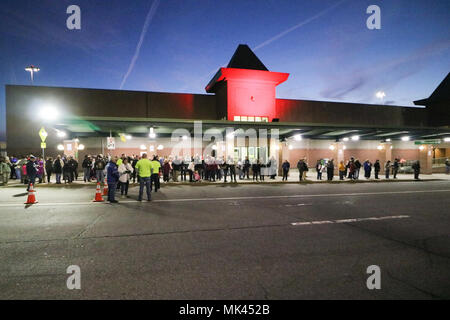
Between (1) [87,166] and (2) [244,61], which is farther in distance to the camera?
(2) [244,61]

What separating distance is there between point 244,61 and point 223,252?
80.6ft

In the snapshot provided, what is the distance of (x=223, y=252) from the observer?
4.41 metres

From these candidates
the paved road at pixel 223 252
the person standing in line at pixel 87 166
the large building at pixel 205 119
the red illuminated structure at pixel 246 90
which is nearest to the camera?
the paved road at pixel 223 252

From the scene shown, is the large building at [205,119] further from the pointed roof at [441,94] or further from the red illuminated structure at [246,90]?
the pointed roof at [441,94]

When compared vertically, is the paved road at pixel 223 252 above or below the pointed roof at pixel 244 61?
below

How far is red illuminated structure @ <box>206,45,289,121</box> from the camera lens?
23188 millimetres

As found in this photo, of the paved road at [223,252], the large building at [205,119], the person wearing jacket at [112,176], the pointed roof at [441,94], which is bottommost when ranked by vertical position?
the paved road at [223,252]

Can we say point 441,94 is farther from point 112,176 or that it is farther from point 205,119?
point 112,176

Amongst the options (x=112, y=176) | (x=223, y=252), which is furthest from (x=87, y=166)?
(x=223, y=252)

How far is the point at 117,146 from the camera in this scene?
25422mm

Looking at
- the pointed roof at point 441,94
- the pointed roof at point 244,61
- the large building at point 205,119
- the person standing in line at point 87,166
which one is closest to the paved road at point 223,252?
the person standing in line at point 87,166

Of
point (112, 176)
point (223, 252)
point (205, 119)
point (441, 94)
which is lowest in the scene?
point (223, 252)

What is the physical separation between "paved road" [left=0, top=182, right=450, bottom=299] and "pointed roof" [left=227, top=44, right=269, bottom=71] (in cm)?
2060

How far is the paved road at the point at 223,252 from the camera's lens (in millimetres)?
3143
